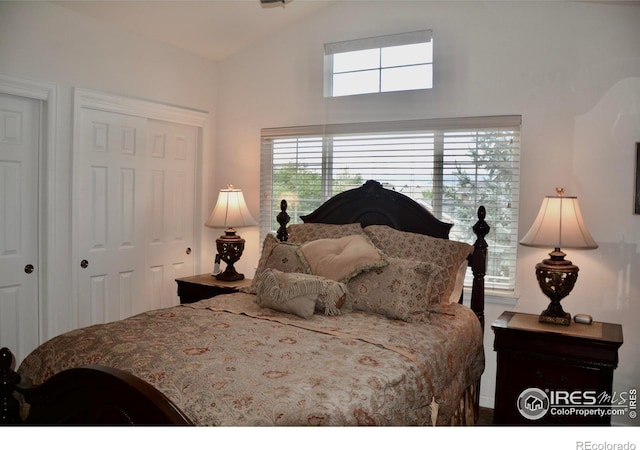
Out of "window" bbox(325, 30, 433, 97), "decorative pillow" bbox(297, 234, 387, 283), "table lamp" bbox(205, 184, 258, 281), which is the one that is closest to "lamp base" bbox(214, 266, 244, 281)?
"table lamp" bbox(205, 184, 258, 281)

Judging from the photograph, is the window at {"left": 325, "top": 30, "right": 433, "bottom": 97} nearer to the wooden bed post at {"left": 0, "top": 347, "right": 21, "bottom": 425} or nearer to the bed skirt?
the bed skirt

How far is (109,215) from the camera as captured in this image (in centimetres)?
372

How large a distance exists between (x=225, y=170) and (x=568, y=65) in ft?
9.13

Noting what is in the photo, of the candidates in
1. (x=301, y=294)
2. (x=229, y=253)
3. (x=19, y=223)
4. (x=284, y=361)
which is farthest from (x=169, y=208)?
(x=284, y=361)

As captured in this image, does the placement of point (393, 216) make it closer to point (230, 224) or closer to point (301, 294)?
point (301, 294)

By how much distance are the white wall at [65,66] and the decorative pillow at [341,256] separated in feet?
5.29

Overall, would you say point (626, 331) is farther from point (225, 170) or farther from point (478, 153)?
point (225, 170)

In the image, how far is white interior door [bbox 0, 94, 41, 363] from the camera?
10.3 feet

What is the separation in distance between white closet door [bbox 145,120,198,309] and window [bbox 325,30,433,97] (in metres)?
1.33

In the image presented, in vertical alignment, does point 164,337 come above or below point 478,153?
below

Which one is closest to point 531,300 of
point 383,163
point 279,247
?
point 383,163

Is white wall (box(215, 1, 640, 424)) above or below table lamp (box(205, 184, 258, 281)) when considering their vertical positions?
above

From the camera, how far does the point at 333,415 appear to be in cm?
158

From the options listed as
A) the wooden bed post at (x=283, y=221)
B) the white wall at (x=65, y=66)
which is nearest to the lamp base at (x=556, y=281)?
the wooden bed post at (x=283, y=221)
